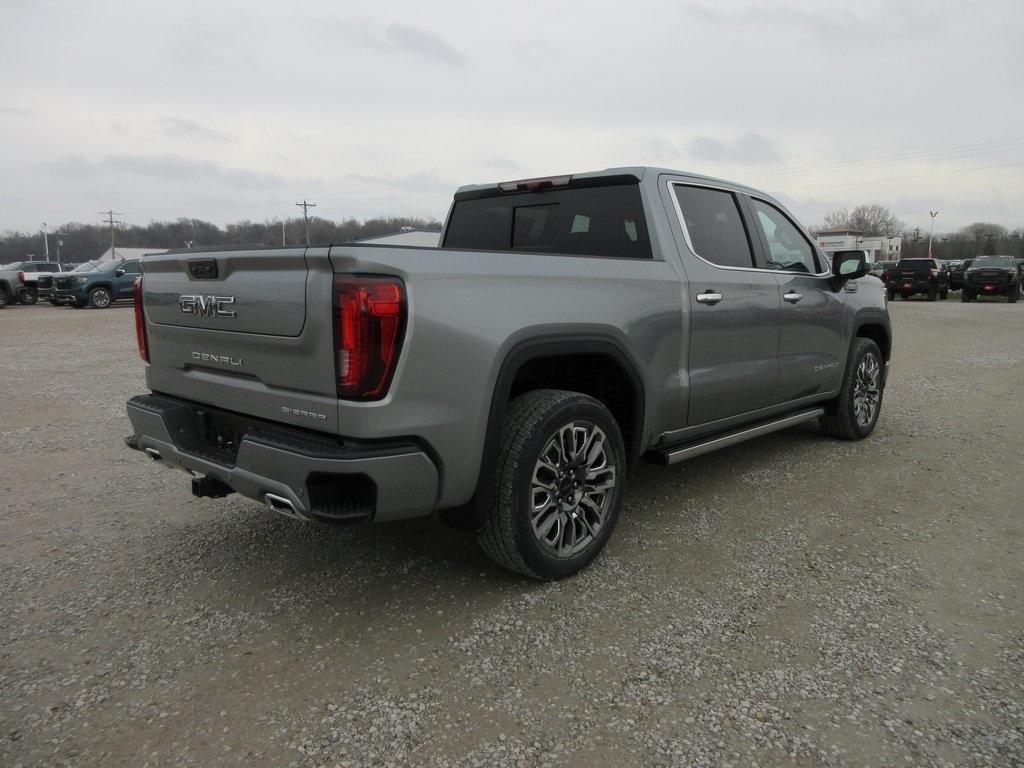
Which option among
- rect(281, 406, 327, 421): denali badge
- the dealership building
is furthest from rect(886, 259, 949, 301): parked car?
rect(281, 406, 327, 421): denali badge

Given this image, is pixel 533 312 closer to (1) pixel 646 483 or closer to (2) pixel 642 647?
(2) pixel 642 647

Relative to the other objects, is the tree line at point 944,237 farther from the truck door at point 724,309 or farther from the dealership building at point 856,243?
the truck door at point 724,309

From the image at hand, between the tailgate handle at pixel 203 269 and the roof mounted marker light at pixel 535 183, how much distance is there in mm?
1909

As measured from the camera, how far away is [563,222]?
4.04 metres

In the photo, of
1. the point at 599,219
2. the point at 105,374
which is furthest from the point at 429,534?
the point at 105,374

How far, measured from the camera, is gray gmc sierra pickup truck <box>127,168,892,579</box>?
247 centimetres

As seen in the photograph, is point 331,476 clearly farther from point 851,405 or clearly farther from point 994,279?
point 994,279

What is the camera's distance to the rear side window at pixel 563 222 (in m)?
3.79

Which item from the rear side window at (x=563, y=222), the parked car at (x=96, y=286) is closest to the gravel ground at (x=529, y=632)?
the rear side window at (x=563, y=222)

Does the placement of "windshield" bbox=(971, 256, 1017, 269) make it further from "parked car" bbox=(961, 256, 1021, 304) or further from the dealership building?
the dealership building

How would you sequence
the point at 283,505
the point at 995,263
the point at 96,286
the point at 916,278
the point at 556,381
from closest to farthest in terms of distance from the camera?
the point at 283,505 → the point at 556,381 → the point at 96,286 → the point at 995,263 → the point at 916,278

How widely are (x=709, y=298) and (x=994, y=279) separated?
2781cm

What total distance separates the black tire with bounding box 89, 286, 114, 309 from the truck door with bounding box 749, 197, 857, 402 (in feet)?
82.7

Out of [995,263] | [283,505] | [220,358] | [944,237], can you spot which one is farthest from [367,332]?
[944,237]
